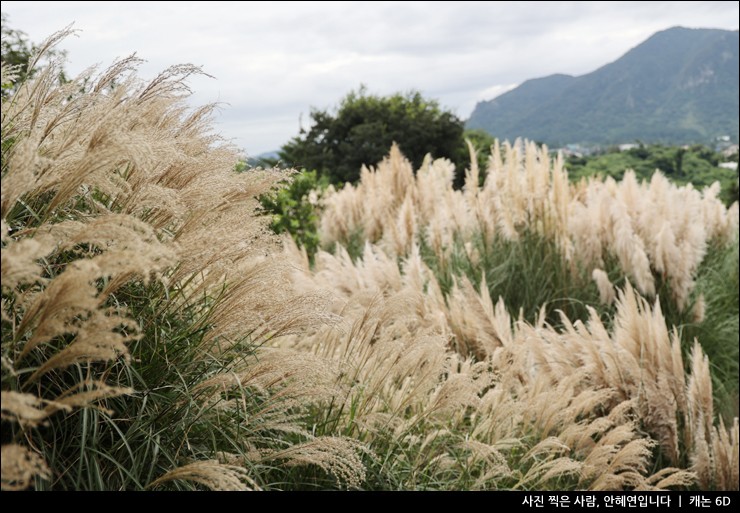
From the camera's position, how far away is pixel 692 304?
5.25m

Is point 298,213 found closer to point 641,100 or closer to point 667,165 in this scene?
point 667,165

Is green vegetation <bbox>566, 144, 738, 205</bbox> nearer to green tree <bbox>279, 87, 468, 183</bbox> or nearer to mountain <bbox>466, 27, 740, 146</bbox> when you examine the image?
green tree <bbox>279, 87, 468, 183</bbox>

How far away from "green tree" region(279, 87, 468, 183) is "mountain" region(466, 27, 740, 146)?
35389 millimetres

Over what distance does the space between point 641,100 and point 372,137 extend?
332 feet

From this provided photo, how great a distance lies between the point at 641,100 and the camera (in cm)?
10369

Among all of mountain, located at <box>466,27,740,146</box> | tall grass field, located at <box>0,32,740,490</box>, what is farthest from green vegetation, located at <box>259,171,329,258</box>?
mountain, located at <box>466,27,740,146</box>

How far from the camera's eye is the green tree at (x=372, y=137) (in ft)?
50.2

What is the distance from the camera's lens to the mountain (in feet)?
217

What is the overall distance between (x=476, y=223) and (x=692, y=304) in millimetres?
1909

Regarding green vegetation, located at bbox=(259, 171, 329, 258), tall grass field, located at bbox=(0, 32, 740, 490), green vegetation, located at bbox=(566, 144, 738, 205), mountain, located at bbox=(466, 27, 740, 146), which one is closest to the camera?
tall grass field, located at bbox=(0, 32, 740, 490)

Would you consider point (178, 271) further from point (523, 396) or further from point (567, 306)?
point (567, 306)

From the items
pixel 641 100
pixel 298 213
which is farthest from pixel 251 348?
pixel 641 100

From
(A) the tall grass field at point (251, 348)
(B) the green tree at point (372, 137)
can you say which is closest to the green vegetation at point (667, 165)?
(B) the green tree at point (372, 137)
